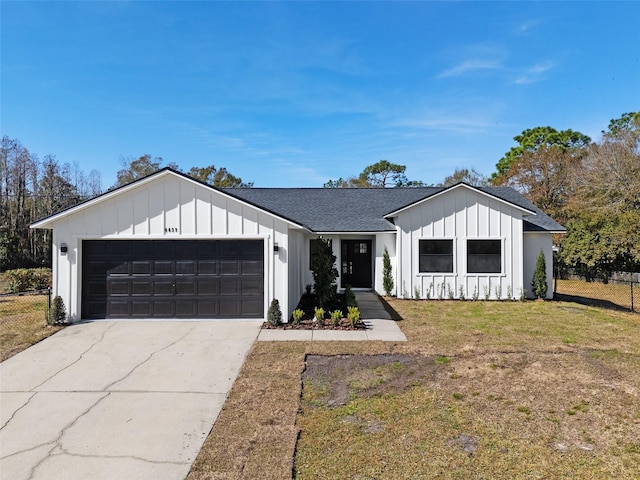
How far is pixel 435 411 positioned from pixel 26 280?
17116 millimetres

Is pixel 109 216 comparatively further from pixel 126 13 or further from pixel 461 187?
pixel 461 187

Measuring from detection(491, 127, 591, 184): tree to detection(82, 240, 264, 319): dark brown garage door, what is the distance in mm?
33691

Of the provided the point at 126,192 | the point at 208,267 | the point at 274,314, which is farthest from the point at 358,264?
the point at 126,192

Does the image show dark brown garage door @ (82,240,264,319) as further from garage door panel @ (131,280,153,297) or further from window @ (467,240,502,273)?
window @ (467,240,502,273)

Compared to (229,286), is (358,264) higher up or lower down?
higher up

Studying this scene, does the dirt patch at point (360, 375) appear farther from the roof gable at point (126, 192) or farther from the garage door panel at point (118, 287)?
the garage door panel at point (118, 287)

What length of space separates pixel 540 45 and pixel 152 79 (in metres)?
15.2

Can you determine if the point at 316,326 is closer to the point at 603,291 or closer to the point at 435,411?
the point at 435,411

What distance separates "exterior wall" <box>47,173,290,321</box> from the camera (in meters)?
9.73

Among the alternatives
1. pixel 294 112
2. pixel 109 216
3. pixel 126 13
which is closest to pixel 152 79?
pixel 126 13

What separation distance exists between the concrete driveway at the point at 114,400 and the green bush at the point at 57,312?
2.39ft

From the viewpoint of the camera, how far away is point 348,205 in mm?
17672

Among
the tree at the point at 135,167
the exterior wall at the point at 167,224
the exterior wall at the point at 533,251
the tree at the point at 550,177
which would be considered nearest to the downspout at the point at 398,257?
the exterior wall at the point at 533,251

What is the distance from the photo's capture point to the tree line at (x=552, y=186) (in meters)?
21.2
